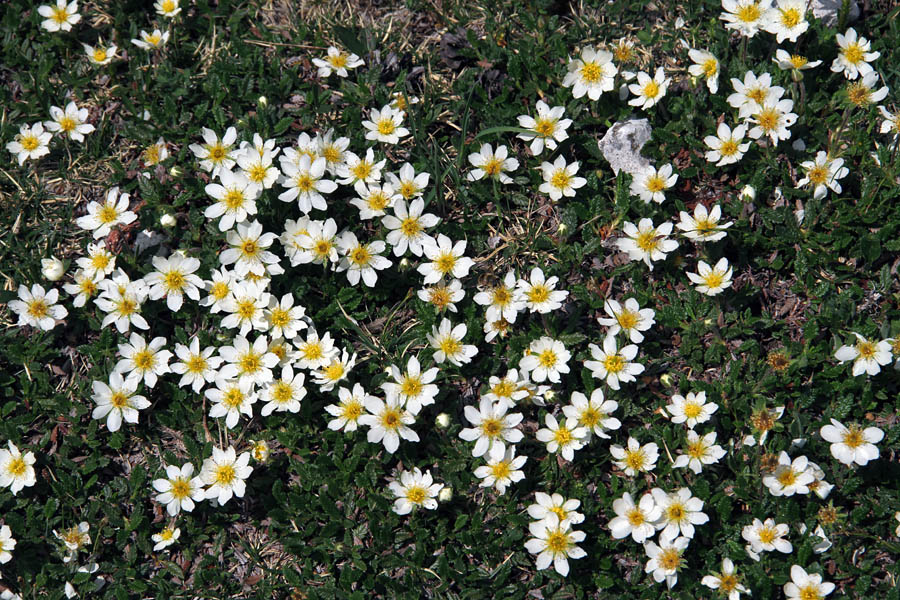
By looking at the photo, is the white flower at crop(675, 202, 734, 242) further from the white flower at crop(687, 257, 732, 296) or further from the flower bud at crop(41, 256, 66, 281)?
the flower bud at crop(41, 256, 66, 281)

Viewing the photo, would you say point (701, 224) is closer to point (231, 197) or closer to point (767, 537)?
point (767, 537)

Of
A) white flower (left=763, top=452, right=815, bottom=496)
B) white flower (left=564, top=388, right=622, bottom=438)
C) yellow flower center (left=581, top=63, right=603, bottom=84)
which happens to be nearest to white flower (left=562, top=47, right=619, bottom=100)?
yellow flower center (left=581, top=63, right=603, bottom=84)

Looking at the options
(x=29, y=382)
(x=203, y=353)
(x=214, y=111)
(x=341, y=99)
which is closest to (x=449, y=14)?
(x=341, y=99)

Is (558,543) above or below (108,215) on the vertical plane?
below

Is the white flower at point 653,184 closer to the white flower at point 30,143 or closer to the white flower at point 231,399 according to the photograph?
the white flower at point 231,399

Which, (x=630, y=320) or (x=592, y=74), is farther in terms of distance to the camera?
(x=592, y=74)

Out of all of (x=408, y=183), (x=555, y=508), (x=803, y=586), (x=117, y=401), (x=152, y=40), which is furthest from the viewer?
(x=152, y=40)

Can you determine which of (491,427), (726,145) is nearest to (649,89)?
(726,145)
